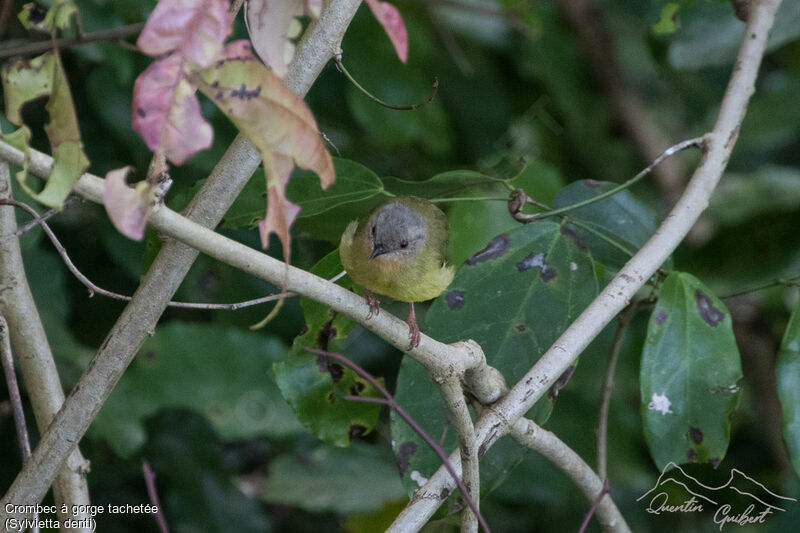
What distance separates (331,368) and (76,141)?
99 centimetres

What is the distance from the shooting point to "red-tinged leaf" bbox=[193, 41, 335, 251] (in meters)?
1.01

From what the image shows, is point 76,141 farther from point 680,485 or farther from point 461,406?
point 680,485

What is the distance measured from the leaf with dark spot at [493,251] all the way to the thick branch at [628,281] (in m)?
0.34

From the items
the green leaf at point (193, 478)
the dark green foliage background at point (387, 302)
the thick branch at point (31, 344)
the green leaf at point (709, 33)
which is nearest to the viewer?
the thick branch at point (31, 344)

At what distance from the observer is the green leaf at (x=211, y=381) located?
2514mm

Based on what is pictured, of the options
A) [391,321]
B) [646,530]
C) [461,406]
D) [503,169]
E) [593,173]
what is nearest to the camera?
[461,406]

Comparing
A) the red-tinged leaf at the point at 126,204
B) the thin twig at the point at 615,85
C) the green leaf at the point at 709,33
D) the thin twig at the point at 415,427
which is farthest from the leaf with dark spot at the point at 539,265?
the thin twig at the point at 615,85

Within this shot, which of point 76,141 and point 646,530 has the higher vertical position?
point 76,141

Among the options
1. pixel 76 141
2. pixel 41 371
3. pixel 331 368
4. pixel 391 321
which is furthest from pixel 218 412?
pixel 76 141

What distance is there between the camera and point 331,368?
1.89 m

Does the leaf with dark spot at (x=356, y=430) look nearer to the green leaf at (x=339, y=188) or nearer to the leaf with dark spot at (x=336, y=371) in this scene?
the leaf with dark spot at (x=336, y=371)

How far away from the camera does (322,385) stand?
6.13 feet

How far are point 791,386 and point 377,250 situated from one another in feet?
3.57

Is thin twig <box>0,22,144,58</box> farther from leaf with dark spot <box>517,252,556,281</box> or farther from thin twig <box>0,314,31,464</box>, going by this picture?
leaf with dark spot <box>517,252,556,281</box>
